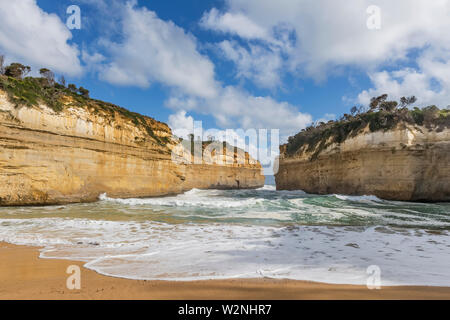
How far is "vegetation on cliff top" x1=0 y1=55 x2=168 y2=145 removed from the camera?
36.3ft

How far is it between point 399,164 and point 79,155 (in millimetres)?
20531

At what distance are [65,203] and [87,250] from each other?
400 inches

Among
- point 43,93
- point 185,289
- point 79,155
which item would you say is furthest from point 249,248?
point 43,93

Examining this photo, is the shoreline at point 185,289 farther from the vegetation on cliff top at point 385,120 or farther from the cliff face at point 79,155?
the vegetation on cliff top at point 385,120

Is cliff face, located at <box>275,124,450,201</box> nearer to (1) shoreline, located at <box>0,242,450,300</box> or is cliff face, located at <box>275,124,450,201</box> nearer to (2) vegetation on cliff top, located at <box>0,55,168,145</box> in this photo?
(1) shoreline, located at <box>0,242,450,300</box>

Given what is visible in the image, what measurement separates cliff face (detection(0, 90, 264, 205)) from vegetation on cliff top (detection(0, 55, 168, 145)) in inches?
8.0

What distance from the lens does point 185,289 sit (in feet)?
7.86

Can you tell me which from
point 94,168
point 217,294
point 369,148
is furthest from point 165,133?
point 217,294

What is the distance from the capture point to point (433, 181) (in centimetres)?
1407

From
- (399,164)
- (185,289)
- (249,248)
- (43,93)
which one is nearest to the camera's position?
(185,289)

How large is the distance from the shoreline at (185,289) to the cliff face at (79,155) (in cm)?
1074

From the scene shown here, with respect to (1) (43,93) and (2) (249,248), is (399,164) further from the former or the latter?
(1) (43,93)

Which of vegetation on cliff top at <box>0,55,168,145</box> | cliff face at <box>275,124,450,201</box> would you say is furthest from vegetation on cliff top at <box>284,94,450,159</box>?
vegetation on cliff top at <box>0,55,168,145</box>

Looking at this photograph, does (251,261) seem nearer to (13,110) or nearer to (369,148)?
(13,110)
